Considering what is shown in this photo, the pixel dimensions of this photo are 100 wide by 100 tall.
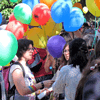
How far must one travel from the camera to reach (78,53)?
1.42 metres

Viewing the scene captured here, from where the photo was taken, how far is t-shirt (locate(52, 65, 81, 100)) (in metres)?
1.32

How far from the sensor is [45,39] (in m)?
2.79

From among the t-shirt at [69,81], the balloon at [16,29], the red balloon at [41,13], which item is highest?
the red balloon at [41,13]

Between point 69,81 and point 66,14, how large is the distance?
1.36 m

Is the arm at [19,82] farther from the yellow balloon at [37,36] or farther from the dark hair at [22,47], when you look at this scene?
the yellow balloon at [37,36]

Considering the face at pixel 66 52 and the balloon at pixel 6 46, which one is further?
the face at pixel 66 52

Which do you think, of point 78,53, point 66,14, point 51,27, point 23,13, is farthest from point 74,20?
point 78,53

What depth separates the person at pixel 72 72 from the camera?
1.33m

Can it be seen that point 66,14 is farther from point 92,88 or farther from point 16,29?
point 92,88

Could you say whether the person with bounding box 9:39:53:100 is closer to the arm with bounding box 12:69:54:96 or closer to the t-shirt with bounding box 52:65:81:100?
the arm with bounding box 12:69:54:96

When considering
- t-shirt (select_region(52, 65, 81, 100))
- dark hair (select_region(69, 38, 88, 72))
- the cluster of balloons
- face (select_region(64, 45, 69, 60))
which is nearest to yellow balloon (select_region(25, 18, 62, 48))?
the cluster of balloons

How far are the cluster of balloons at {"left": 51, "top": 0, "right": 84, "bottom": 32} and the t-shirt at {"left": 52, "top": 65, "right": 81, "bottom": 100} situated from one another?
1.20m

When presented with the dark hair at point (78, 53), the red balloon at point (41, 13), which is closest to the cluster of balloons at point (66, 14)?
the red balloon at point (41, 13)

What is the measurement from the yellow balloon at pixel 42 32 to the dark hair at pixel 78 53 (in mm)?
1277
